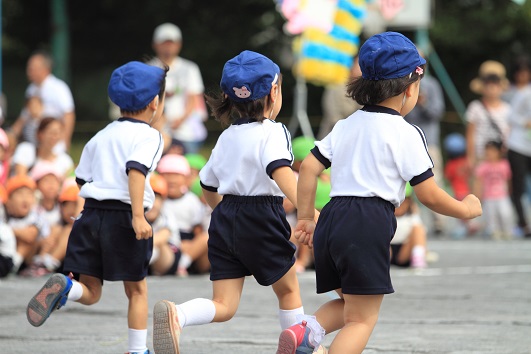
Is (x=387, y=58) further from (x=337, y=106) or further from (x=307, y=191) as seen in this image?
(x=337, y=106)

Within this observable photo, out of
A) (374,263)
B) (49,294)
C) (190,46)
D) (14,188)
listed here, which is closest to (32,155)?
(14,188)

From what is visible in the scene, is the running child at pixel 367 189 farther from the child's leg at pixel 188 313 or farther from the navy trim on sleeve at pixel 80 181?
the navy trim on sleeve at pixel 80 181

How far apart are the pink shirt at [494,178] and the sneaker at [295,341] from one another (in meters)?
9.96

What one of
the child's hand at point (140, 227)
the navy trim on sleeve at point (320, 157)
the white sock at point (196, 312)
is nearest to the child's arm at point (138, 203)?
the child's hand at point (140, 227)

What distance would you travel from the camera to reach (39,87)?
13.7m

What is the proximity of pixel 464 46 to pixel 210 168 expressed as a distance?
2531 centimetres

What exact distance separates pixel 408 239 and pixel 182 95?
3557mm

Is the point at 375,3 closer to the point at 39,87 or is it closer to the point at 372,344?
the point at 39,87

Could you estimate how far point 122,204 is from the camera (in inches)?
252

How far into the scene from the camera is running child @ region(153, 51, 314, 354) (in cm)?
588

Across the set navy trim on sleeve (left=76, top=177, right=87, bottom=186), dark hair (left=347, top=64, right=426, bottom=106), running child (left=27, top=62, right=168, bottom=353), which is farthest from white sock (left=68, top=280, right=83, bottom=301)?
dark hair (left=347, top=64, right=426, bottom=106)

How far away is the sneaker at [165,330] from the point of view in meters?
5.43

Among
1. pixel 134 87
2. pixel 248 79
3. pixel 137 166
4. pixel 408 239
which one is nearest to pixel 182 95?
pixel 408 239

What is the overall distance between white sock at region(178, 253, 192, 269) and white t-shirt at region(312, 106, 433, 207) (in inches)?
214
